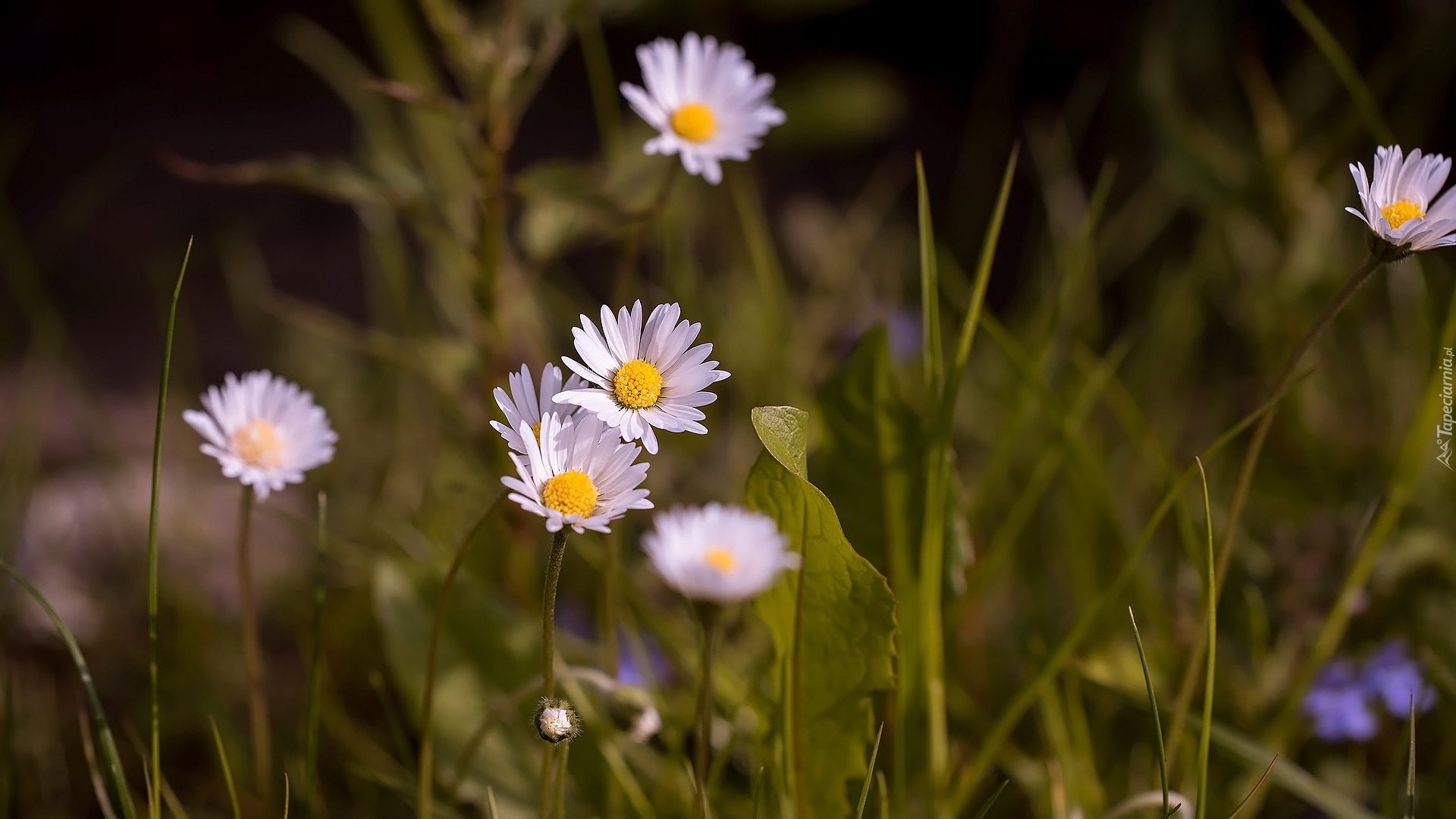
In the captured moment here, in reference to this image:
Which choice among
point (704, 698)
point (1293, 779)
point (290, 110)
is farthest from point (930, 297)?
point (290, 110)

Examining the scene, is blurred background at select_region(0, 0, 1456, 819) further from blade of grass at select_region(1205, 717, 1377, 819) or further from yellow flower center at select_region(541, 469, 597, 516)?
yellow flower center at select_region(541, 469, 597, 516)

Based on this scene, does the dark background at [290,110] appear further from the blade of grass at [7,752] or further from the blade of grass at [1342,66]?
the blade of grass at [7,752]

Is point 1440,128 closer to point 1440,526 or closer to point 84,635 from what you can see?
point 1440,526

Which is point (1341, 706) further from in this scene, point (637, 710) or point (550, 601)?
point (550, 601)

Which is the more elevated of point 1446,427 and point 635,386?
point 1446,427

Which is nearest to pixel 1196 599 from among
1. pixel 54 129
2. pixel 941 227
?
pixel 941 227

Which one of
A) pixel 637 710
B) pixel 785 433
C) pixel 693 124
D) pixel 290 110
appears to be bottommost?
pixel 637 710
